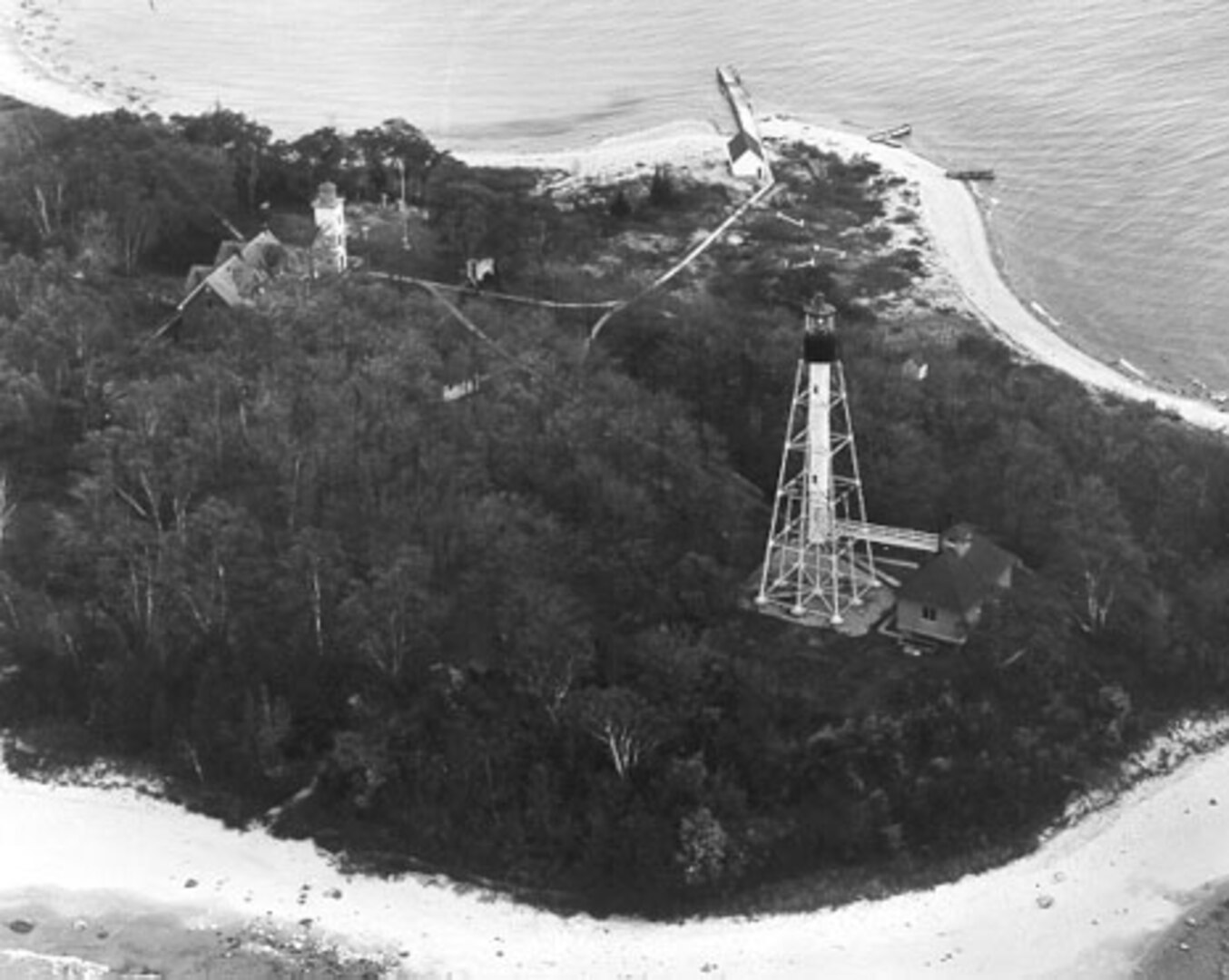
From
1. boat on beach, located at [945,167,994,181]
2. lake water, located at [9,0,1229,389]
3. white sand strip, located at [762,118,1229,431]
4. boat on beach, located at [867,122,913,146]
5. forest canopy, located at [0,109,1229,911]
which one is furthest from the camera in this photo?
boat on beach, located at [867,122,913,146]

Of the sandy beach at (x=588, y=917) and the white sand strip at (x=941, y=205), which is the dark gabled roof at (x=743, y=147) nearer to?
the white sand strip at (x=941, y=205)

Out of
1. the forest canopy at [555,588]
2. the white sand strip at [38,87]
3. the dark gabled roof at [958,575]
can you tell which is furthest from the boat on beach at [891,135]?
the dark gabled roof at [958,575]

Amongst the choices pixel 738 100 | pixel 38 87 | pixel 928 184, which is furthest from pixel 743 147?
pixel 38 87

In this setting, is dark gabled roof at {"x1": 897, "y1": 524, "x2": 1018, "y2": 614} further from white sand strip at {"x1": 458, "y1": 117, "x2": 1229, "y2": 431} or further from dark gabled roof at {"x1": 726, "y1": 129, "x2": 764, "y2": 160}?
dark gabled roof at {"x1": 726, "y1": 129, "x2": 764, "y2": 160}

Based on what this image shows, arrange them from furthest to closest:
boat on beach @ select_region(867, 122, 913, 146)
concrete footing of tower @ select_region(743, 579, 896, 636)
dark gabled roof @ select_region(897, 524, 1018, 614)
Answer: boat on beach @ select_region(867, 122, 913, 146) < concrete footing of tower @ select_region(743, 579, 896, 636) < dark gabled roof @ select_region(897, 524, 1018, 614)

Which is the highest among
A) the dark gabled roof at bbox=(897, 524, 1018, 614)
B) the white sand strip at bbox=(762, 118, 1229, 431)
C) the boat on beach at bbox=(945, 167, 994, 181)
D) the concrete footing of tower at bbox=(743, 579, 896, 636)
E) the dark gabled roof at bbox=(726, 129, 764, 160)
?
the dark gabled roof at bbox=(726, 129, 764, 160)

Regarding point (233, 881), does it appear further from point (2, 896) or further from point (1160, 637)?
point (1160, 637)

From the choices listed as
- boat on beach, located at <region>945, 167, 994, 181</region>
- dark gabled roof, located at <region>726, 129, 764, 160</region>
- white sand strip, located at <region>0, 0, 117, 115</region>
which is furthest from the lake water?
dark gabled roof, located at <region>726, 129, 764, 160</region>
